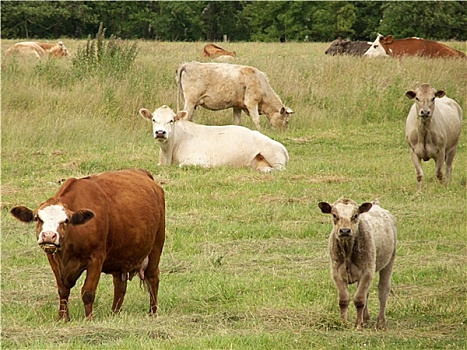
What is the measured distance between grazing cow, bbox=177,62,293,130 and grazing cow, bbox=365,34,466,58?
1177 centimetres

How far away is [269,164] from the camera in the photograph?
1641 centimetres

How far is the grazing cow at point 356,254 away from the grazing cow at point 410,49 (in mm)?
24680

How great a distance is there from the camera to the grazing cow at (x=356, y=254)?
795cm

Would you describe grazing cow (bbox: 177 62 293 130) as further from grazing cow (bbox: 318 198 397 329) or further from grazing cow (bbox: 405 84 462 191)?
grazing cow (bbox: 318 198 397 329)

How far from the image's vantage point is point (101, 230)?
26.2ft

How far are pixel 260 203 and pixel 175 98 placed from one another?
930 cm

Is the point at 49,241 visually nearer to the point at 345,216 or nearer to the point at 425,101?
the point at 345,216

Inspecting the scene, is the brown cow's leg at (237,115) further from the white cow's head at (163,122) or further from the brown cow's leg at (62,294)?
the brown cow's leg at (62,294)

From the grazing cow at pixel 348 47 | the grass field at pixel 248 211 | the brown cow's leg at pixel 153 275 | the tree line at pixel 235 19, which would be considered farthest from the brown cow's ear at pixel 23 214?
the tree line at pixel 235 19

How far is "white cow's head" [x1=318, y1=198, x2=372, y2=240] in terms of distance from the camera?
7891mm

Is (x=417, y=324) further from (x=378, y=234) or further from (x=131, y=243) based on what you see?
(x=131, y=243)

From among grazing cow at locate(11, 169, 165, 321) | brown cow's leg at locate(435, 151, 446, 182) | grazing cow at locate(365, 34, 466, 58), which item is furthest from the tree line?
grazing cow at locate(11, 169, 165, 321)

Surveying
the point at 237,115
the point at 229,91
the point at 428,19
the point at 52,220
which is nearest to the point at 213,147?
the point at 229,91

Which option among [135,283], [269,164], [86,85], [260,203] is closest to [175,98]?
[86,85]
